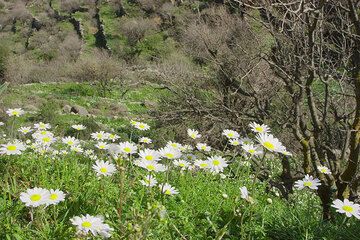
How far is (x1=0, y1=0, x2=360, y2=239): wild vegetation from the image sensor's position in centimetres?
233

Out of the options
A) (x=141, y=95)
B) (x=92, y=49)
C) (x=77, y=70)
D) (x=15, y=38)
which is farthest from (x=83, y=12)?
(x=141, y=95)

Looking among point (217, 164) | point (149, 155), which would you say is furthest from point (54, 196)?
point (217, 164)

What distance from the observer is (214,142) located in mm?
10789

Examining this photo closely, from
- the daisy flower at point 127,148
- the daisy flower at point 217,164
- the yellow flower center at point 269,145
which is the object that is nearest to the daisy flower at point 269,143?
the yellow flower center at point 269,145

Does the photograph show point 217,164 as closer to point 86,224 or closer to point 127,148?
point 127,148

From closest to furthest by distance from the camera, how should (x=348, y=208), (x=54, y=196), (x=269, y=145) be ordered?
(x=54, y=196)
(x=348, y=208)
(x=269, y=145)

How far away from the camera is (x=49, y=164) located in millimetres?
3346

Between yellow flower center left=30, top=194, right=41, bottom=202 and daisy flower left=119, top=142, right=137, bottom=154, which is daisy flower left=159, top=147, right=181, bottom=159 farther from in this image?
yellow flower center left=30, top=194, right=41, bottom=202

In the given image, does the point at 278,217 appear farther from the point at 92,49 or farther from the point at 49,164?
the point at 92,49

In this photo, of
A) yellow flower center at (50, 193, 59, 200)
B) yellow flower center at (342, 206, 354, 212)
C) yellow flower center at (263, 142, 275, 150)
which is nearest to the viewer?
yellow flower center at (50, 193, 59, 200)

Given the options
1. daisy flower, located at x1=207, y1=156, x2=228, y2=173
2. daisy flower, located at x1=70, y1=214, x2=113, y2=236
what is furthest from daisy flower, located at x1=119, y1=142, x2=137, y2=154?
daisy flower, located at x1=70, y1=214, x2=113, y2=236

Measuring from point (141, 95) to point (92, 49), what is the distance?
22511 mm

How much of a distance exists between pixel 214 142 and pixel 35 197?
29.5 feet

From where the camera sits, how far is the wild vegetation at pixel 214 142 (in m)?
2.33
